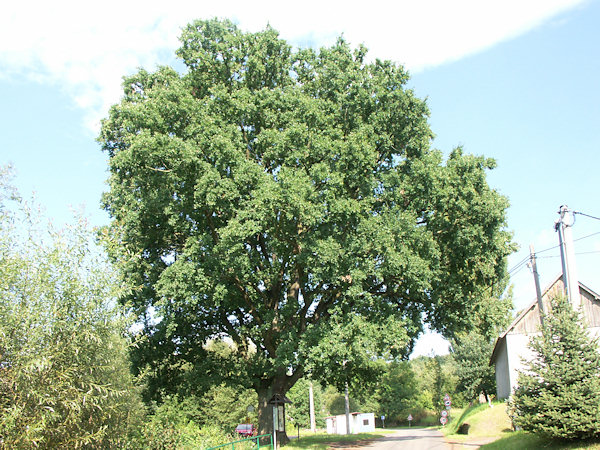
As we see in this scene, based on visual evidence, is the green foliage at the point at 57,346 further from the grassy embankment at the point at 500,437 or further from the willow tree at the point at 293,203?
the grassy embankment at the point at 500,437

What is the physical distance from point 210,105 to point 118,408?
12.4 metres

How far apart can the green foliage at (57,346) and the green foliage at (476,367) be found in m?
43.1

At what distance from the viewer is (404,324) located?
66.8ft

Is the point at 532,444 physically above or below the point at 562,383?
below

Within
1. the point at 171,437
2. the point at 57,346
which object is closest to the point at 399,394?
the point at 171,437

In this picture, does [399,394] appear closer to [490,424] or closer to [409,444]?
[490,424]

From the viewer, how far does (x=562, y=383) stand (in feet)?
52.4

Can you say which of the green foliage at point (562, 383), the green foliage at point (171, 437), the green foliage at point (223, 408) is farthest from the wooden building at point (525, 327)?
the green foliage at point (223, 408)

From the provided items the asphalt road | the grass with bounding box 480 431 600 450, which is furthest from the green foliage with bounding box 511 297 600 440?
the asphalt road

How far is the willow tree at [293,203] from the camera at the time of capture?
18.6m

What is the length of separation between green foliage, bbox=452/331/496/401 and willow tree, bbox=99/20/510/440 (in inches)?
1119

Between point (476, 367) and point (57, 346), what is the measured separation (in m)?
46.1

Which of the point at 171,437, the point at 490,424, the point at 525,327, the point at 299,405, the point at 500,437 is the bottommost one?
the point at 299,405

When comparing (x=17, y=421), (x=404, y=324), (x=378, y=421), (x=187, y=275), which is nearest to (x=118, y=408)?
(x=17, y=421)
